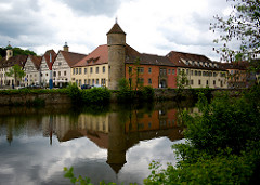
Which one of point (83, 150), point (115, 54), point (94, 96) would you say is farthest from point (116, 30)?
point (83, 150)

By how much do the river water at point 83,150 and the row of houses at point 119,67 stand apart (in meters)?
27.4

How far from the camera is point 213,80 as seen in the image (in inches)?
A: 2894

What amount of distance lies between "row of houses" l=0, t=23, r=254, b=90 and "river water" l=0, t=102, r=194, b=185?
27.4m

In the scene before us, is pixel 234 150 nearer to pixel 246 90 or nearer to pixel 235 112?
pixel 235 112

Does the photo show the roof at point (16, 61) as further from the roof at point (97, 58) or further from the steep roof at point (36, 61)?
the roof at point (97, 58)

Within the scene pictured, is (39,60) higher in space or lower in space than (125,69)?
higher

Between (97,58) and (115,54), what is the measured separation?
290 inches

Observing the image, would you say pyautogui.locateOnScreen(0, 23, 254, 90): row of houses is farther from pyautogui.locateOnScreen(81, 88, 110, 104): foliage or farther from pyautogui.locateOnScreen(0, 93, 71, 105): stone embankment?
pyautogui.locateOnScreen(0, 93, 71, 105): stone embankment

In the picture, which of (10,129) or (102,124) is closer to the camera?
(10,129)

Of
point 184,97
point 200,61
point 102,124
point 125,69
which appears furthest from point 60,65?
point 102,124

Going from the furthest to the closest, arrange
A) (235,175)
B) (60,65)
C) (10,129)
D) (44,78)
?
(44,78), (60,65), (10,129), (235,175)

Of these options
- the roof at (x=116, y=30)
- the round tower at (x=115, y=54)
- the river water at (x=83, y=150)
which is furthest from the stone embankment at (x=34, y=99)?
the roof at (x=116, y=30)

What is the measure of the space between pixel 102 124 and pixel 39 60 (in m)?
62.1

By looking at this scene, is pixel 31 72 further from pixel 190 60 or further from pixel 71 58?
pixel 190 60
